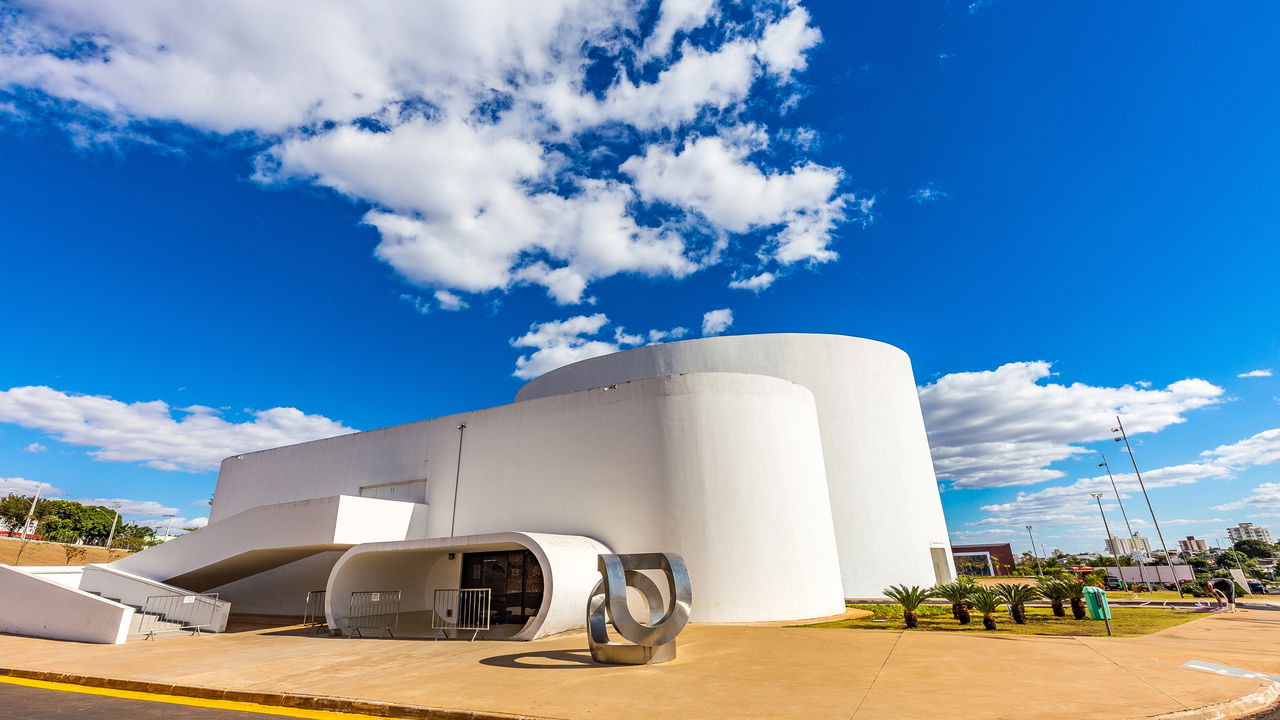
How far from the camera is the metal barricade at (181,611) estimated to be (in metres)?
17.6

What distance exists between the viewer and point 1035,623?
16.4 m

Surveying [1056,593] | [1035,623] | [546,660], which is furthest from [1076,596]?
[546,660]

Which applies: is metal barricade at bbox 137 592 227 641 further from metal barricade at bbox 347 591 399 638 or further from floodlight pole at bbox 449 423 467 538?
floodlight pole at bbox 449 423 467 538

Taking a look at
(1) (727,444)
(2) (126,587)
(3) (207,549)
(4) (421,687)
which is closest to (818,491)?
(1) (727,444)

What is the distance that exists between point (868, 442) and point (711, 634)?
15.2m

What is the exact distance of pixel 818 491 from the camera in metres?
21.4

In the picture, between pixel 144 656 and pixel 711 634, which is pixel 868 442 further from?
pixel 144 656

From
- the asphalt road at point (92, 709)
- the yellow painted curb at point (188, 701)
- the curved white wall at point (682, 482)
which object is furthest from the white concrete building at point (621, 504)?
the asphalt road at point (92, 709)

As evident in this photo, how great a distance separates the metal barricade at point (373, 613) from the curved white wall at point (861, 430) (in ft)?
31.8

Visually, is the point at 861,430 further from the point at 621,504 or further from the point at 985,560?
the point at 985,560

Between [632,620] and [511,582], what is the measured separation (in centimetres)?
1035

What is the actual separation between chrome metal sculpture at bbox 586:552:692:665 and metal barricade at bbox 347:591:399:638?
7383 mm

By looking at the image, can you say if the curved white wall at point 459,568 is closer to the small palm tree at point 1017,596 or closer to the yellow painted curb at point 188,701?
the yellow painted curb at point 188,701

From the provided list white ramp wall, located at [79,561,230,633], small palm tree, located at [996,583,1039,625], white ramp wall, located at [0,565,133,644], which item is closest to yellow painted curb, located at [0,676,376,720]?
white ramp wall, located at [0,565,133,644]
